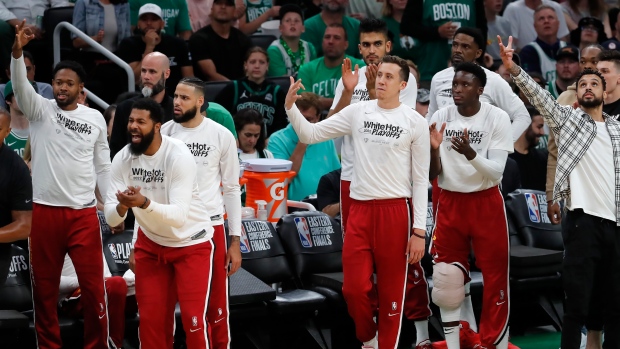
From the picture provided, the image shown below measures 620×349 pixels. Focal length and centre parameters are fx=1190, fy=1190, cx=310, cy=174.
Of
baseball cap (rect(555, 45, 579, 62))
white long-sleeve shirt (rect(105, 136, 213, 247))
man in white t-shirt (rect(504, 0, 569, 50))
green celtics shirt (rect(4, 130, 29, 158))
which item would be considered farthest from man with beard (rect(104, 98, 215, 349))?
man in white t-shirt (rect(504, 0, 569, 50))

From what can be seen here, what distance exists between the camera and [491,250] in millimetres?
9000

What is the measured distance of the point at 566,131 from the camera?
862 cm

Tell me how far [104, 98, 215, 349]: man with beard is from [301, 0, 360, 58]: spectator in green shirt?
6.14 m

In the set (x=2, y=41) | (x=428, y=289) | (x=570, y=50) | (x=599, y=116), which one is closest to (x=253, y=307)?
(x=428, y=289)

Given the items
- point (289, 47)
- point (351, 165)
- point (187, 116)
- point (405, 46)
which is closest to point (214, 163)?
point (187, 116)

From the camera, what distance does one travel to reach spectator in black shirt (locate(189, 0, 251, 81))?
40.9 ft

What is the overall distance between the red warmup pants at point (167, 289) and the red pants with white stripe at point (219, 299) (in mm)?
349

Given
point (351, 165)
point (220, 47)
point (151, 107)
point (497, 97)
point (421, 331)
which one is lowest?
point (421, 331)

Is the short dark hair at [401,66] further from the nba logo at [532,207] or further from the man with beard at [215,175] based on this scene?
the nba logo at [532,207]

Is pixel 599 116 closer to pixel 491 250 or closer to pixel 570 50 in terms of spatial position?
pixel 491 250

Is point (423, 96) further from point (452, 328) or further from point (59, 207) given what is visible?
point (59, 207)

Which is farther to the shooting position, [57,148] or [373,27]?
[373,27]

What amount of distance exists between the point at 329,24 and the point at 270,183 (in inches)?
153

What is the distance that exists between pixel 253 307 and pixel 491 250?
6.08ft
